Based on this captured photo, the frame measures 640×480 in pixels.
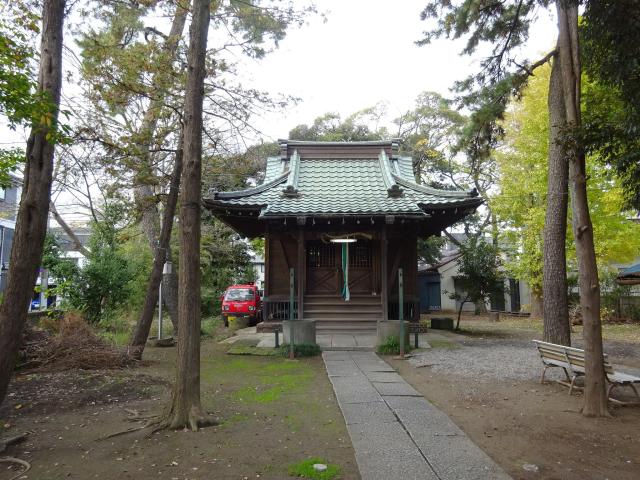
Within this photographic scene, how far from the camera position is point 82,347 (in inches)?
354

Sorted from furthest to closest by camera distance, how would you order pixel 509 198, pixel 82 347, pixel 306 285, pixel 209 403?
pixel 509 198, pixel 306 285, pixel 82 347, pixel 209 403

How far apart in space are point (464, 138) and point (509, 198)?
1178 cm

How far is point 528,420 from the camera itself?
18.4ft

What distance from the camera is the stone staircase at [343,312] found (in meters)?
13.3

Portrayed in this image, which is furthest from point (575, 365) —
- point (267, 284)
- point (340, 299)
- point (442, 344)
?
point (267, 284)

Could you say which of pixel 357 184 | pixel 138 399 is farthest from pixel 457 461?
pixel 357 184

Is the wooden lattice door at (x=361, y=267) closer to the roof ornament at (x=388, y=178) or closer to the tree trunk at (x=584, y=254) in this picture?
the roof ornament at (x=388, y=178)

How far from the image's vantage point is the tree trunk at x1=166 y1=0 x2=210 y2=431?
207 inches

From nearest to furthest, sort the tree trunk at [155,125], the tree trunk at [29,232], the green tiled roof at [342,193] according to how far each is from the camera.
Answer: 1. the tree trunk at [29,232]
2. the tree trunk at [155,125]
3. the green tiled roof at [342,193]

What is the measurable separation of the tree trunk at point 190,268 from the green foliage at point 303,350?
5.31 meters

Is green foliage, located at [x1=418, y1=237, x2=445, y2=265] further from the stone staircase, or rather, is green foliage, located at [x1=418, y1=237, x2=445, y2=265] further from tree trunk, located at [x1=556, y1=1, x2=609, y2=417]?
tree trunk, located at [x1=556, y1=1, x2=609, y2=417]

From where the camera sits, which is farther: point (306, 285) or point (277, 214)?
point (306, 285)

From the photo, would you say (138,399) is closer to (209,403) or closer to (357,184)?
(209,403)

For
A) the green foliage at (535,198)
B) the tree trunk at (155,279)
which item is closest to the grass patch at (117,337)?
the tree trunk at (155,279)
